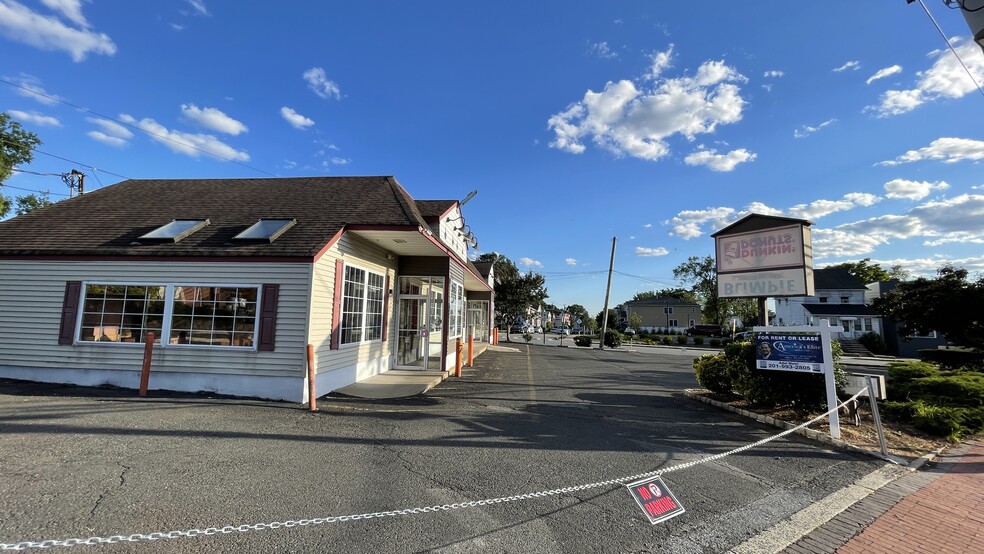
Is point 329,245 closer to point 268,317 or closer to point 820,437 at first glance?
point 268,317

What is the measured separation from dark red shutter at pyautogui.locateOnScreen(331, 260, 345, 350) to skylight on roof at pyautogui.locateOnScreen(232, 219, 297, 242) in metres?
1.54

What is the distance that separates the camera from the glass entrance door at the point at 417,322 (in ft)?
43.4

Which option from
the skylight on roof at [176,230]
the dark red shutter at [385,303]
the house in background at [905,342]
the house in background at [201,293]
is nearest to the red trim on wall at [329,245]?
the house in background at [201,293]

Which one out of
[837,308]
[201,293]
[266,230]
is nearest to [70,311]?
[201,293]

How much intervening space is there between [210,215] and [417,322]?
263 inches

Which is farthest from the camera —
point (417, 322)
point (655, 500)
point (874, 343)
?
point (874, 343)

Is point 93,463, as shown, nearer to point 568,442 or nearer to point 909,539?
point 568,442

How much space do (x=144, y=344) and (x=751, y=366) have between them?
13.1 m

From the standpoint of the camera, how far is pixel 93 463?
485 cm

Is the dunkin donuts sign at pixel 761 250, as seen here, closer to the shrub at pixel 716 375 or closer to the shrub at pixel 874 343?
the shrub at pixel 716 375

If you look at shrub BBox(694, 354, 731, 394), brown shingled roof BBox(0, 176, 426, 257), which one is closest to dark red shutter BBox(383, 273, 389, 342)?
brown shingled roof BBox(0, 176, 426, 257)

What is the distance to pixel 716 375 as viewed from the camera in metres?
9.67

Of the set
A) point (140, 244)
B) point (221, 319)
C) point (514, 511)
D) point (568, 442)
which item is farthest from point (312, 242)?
point (514, 511)

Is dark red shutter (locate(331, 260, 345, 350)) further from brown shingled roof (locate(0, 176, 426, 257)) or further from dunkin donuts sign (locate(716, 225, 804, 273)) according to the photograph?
dunkin donuts sign (locate(716, 225, 804, 273))
